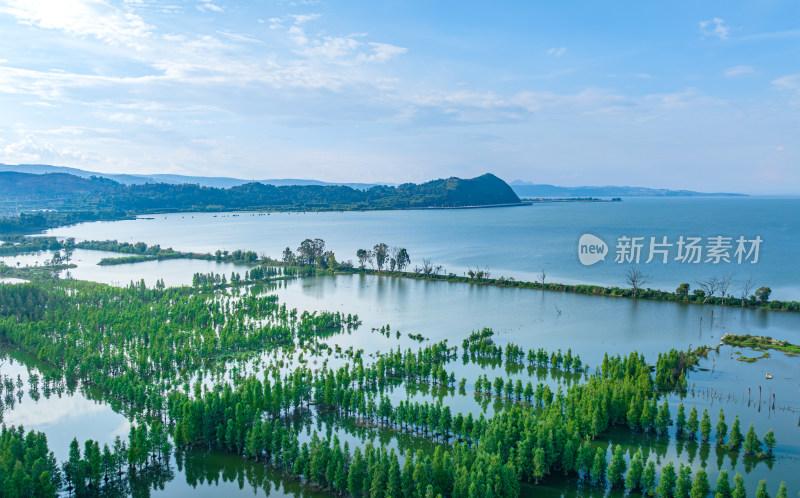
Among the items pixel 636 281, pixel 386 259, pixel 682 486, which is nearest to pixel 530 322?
pixel 636 281

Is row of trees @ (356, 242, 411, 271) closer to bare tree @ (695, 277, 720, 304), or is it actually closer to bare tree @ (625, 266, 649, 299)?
bare tree @ (625, 266, 649, 299)

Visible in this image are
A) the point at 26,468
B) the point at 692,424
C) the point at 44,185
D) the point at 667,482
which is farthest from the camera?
the point at 44,185

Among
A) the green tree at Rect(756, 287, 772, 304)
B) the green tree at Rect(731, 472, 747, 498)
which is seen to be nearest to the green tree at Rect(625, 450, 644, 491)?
the green tree at Rect(731, 472, 747, 498)

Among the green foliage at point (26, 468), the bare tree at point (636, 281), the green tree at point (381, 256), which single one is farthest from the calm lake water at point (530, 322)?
the green tree at point (381, 256)

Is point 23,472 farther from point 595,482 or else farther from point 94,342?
point 595,482

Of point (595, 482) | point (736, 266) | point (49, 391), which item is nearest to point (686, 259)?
point (736, 266)

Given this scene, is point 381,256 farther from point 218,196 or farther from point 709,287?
point 218,196

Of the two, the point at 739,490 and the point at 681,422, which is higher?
the point at 681,422

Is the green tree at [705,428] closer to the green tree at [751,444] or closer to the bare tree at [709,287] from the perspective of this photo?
the green tree at [751,444]
